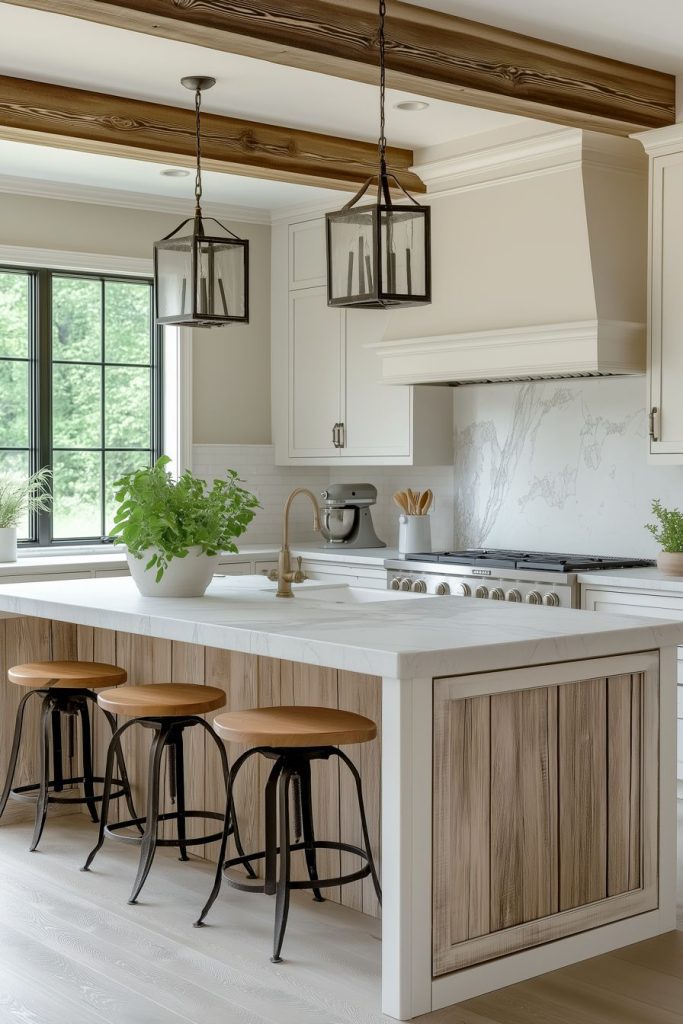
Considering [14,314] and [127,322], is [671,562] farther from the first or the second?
[14,314]

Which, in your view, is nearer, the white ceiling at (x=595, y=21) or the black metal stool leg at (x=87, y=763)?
the white ceiling at (x=595, y=21)

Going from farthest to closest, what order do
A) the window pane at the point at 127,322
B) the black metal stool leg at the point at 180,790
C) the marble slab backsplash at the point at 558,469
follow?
the window pane at the point at 127,322
the marble slab backsplash at the point at 558,469
the black metal stool leg at the point at 180,790

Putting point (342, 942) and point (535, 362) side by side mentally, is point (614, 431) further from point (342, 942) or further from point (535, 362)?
point (342, 942)

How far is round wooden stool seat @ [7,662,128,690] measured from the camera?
4340 millimetres

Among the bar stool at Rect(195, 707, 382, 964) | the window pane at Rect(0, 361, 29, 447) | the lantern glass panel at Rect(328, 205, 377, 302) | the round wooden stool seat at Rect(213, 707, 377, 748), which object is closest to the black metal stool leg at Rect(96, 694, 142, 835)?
the bar stool at Rect(195, 707, 382, 964)

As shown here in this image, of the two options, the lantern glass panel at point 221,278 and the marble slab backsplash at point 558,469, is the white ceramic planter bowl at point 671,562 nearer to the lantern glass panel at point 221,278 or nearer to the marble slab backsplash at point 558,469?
the marble slab backsplash at point 558,469

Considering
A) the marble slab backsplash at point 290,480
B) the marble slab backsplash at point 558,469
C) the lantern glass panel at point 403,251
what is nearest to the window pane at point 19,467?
the marble slab backsplash at point 290,480

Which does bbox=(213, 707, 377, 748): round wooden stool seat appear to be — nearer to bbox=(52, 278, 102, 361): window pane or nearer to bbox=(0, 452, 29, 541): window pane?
bbox=(0, 452, 29, 541): window pane

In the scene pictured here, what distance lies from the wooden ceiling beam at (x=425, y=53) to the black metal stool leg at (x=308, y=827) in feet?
7.29

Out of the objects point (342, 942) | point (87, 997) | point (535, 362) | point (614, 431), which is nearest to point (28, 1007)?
point (87, 997)

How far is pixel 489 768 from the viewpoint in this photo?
322 centimetres

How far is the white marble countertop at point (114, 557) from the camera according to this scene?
611 centimetres

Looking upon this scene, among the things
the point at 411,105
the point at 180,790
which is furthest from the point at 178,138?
the point at 180,790

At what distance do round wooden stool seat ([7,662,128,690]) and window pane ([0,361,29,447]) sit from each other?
7.82ft
